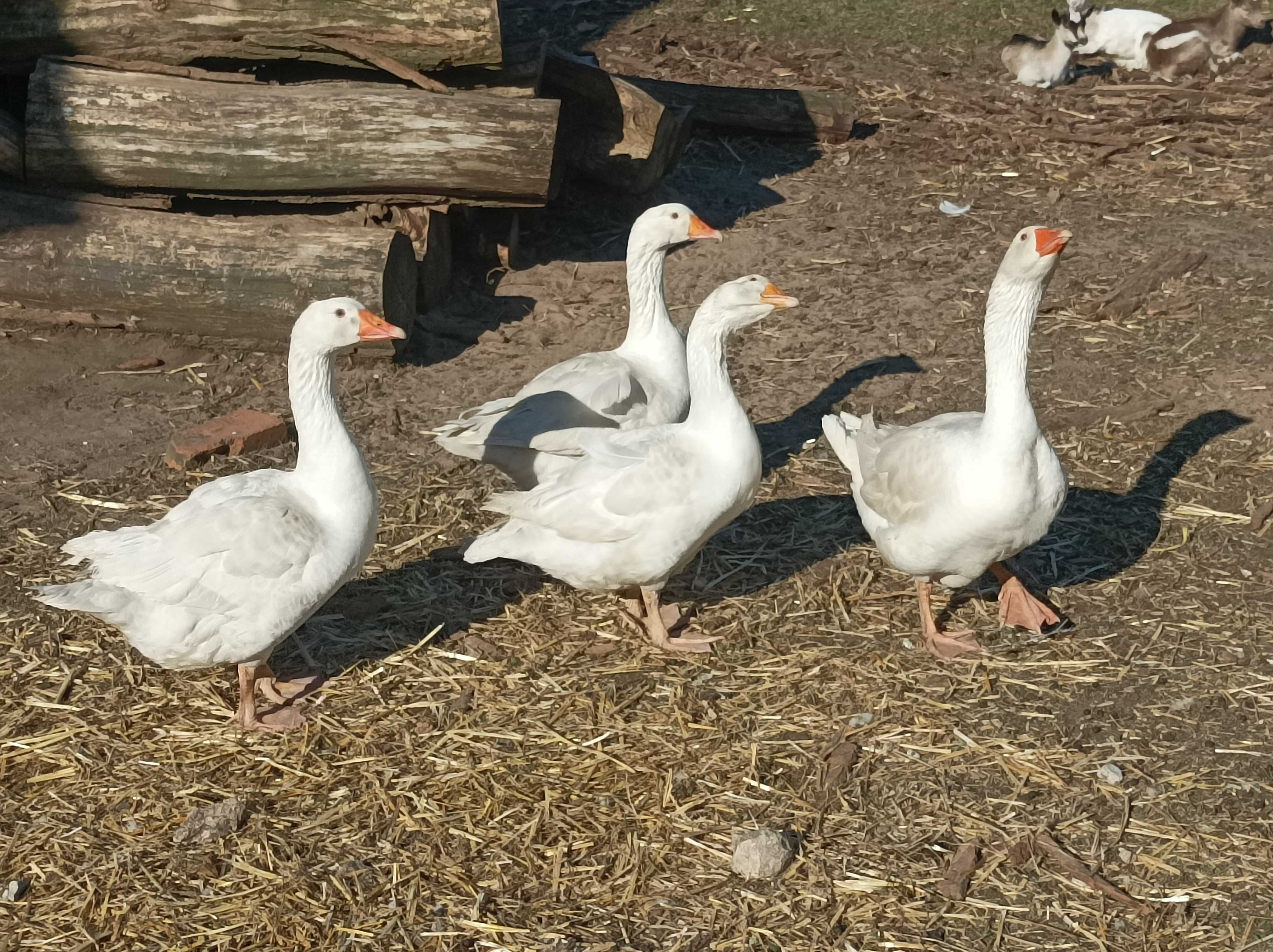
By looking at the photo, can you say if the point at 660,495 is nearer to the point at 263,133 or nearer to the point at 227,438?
the point at 227,438

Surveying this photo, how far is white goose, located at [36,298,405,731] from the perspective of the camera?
4754 millimetres

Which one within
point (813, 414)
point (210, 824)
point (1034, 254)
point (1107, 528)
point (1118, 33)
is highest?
point (1034, 254)

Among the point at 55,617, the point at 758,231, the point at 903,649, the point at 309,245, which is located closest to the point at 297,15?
the point at 309,245

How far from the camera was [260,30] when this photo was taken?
7.88 meters

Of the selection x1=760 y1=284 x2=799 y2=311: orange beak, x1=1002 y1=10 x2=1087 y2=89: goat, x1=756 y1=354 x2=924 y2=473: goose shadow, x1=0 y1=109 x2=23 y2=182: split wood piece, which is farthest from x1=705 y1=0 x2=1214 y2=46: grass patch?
x1=760 y1=284 x2=799 y2=311: orange beak

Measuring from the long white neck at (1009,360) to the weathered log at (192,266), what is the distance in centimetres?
365

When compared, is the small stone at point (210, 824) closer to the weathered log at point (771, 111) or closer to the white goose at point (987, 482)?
the white goose at point (987, 482)

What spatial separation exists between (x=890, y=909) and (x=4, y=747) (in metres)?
3.24

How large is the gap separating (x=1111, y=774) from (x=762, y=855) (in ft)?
4.35

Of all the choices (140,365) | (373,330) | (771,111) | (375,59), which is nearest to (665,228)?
(373,330)

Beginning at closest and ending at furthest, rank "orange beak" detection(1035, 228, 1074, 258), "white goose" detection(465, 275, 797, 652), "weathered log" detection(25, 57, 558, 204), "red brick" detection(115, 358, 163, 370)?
1. "orange beak" detection(1035, 228, 1074, 258)
2. "white goose" detection(465, 275, 797, 652)
3. "red brick" detection(115, 358, 163, 370)
4. "weathered log" detection(25, 57, 558, 204)

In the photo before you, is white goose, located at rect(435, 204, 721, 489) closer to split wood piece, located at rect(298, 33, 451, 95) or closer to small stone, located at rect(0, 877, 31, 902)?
split wood piece, located at rect(298, 33, 451, 95)

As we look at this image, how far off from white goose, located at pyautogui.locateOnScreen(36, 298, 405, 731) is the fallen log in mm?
6155

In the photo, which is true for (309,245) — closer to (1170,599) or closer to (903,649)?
(903,649)
